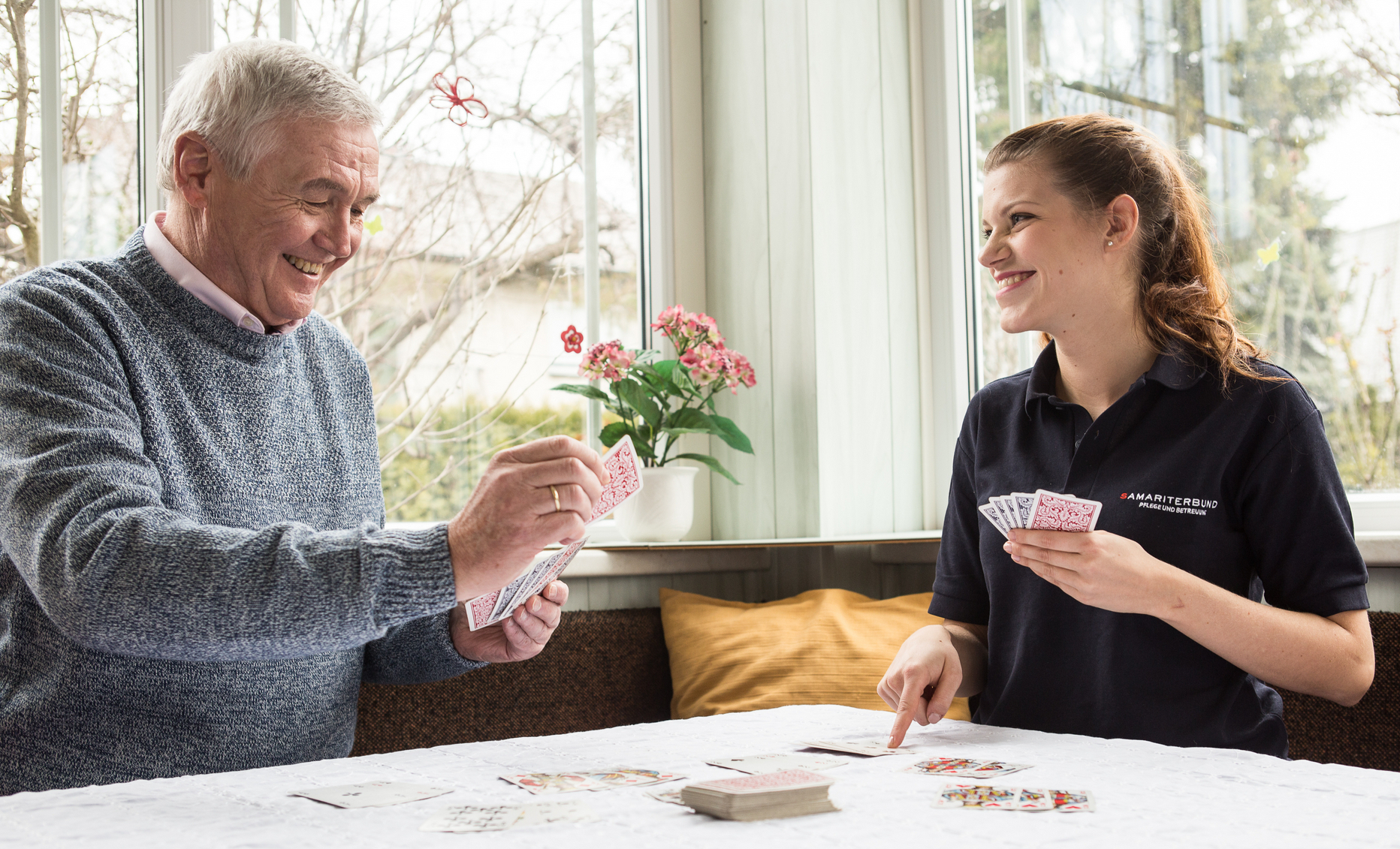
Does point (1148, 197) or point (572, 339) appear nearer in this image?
point (1148, 197)

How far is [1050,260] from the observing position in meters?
1.62

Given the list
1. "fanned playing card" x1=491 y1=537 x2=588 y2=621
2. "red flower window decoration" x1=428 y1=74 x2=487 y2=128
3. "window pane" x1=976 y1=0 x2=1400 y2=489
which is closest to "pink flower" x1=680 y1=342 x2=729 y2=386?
"red flower window decoration" x1=428 y1=74 x2=487 y2=128

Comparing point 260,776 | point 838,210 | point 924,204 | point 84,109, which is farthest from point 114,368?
point 924,204

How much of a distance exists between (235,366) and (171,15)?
45.9 inches

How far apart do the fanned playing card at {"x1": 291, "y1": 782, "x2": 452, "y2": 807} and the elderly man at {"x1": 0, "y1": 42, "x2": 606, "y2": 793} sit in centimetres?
15

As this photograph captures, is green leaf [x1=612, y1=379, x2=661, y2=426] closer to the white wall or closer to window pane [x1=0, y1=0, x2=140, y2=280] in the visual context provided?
the white wall

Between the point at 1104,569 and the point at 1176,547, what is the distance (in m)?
0.23

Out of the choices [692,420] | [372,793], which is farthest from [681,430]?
[372,793]

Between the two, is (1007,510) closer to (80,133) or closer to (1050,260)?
(1050,260)

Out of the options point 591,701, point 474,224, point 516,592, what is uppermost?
point 474,224

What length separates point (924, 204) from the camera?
2.85 metres

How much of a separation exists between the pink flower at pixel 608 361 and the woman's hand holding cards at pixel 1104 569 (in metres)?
1.31

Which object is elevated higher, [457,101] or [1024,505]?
[457,101]

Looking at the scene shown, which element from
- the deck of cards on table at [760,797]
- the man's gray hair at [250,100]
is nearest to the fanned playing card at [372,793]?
the deck of cards on table at [760,797]
